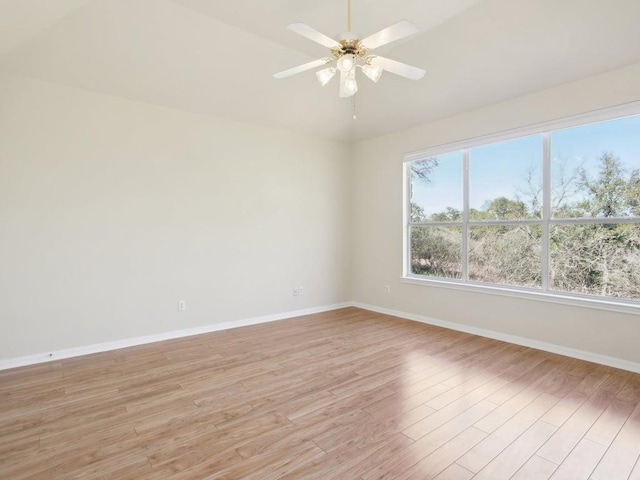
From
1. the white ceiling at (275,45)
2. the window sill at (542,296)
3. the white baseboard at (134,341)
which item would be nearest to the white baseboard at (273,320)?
the white baseboard at (134,341)

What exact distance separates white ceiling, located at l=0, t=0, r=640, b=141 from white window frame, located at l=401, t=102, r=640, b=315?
43 centimetres

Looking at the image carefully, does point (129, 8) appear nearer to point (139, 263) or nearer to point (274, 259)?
point (139, 263)

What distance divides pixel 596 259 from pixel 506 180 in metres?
1.26

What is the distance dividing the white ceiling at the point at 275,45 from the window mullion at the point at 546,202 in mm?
646

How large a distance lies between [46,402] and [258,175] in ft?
11.0

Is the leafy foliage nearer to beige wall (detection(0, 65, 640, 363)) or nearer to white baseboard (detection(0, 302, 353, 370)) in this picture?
beige wall (detection(0, 65, 640, 363))

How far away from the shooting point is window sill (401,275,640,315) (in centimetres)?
309

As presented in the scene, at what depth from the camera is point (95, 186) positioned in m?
3.57

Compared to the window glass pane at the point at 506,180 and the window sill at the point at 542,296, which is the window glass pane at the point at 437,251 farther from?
the window glass pane at the point at 506,180

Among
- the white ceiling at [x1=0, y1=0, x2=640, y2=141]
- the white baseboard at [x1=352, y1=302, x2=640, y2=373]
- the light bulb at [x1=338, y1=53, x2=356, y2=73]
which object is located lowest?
the white baseboard at [x1=352, y1=302, x2=640, y2=373]

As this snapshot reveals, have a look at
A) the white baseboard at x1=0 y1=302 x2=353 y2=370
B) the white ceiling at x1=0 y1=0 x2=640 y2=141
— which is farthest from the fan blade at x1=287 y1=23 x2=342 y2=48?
the white baseboard at x1=0 y1=302 x2=353 y2=370

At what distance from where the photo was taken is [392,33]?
80.9 inches

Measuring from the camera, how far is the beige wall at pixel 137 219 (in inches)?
127

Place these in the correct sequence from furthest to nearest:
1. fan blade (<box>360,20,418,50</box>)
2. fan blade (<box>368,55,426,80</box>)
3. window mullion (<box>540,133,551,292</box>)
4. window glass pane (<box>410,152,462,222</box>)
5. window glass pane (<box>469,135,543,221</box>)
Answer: window glass pane (<box>410,152,462,222</box>) < window glass pane (<box>469,135,543,221</box>) < window mullion (<box>540,133,551,292</box>) < fan blade (<box>368,55,426,80</box>) < fan blade (<box>360,20,418,50</box>)
